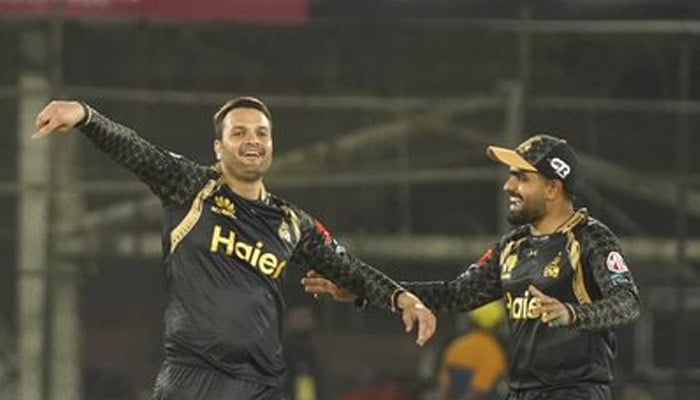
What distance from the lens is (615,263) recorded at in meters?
8.38

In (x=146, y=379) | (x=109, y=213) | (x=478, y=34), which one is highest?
(x=478, y=34)

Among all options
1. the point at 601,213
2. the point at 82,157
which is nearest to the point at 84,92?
the point at 82,157

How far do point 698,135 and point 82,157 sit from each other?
3.78 m

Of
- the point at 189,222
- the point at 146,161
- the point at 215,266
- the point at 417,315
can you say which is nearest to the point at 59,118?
the point at 146,161

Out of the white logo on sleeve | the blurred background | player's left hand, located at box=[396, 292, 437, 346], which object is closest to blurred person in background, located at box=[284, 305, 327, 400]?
the blurred background

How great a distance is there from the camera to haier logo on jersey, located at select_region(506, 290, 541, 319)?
849cm

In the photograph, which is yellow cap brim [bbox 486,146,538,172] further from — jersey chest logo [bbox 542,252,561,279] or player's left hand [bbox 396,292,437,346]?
player's left hand [bbox 396,292,437,346]

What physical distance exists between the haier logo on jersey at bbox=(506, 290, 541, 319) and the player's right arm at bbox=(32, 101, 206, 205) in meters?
1.37

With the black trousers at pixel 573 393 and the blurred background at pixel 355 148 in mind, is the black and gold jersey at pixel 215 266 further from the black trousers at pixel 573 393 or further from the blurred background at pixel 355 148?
the blurred background at pixel 355 148

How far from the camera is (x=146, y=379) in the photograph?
12.8 meters

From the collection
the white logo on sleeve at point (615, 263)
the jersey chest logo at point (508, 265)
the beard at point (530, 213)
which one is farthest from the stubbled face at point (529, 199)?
the white logo on sleeve at point (615, 263)

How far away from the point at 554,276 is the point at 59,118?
81.8 inches

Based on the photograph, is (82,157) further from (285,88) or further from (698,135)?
(698,135)

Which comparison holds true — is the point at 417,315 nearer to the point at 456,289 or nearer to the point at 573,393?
the point at 456,289
